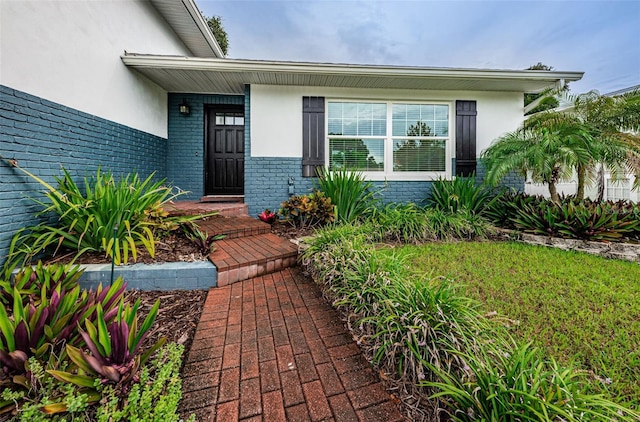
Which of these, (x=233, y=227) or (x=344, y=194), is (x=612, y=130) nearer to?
(x=344, y=194)

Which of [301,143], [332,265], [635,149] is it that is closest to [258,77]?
[301,143]

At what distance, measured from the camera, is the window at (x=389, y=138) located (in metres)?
5.50

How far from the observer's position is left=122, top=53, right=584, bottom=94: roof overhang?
448 centimetres

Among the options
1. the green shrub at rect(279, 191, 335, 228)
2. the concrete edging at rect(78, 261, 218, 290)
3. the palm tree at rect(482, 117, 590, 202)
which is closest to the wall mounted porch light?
the green shrub at rect(279, 191, 335, 228)

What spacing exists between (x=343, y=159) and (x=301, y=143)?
0.91 meters

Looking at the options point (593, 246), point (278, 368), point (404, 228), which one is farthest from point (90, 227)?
point (593, 246)

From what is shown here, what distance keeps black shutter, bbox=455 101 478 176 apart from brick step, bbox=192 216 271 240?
4219 millimetres

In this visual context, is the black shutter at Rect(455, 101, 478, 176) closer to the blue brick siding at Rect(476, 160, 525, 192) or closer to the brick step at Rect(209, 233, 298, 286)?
the blue brick siding at Rect(476, 160, 525, 192)

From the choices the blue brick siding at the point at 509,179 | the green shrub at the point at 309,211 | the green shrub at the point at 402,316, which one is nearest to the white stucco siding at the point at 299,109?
the blue brick siding at the point at 509,179

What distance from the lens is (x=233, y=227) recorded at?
3953 mm

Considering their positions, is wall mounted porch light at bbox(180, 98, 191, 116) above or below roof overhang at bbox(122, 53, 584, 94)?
below

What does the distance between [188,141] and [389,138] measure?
435cm

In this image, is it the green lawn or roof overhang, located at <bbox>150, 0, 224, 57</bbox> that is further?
roof overhang, located at <bbox>150, 0, 224, 57</bbox>

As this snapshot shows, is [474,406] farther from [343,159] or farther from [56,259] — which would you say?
[343,159]
